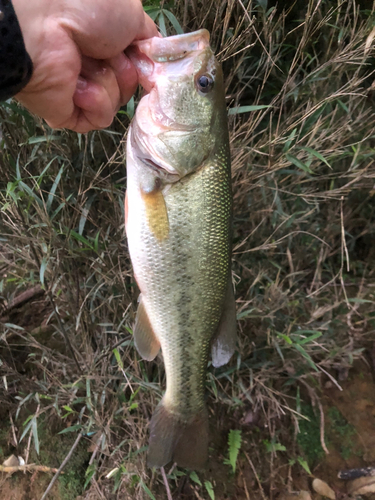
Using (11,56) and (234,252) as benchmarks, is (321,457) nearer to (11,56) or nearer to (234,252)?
(234,252)

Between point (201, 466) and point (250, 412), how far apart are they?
884mm

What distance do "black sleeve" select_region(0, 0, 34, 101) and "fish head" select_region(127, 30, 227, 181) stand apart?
420mm

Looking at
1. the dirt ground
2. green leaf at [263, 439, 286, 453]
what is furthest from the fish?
the dirt ground

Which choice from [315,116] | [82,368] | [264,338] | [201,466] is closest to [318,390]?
[264,338]

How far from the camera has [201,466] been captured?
174 centimetres

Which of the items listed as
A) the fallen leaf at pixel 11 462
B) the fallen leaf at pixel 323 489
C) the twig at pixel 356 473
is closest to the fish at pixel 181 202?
the fallen leaf at pixel 11 462

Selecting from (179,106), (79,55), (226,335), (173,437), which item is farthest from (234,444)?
(79,55)

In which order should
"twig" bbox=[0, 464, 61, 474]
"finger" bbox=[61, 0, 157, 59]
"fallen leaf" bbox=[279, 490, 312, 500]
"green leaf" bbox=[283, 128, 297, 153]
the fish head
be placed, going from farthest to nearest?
"fallen leaf" bbox=[279, 490, 312, 500]
"twig" bbox=[0, 464, 61, 474]
"green leaf" bbox=[283, 128, 297, 153]
the fish head
"finger" bbox=[61, 0, 157, 59]

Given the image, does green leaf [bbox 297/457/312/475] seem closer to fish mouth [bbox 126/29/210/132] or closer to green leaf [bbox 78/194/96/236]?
green leaf [bbox 78/194/96/236]

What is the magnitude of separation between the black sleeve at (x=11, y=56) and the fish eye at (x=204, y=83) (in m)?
0.63

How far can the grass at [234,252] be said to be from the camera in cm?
185

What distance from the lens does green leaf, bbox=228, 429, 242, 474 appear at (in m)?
2.27

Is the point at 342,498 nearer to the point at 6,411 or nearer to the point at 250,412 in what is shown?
the point at 250,412

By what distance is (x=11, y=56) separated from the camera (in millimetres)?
1030
